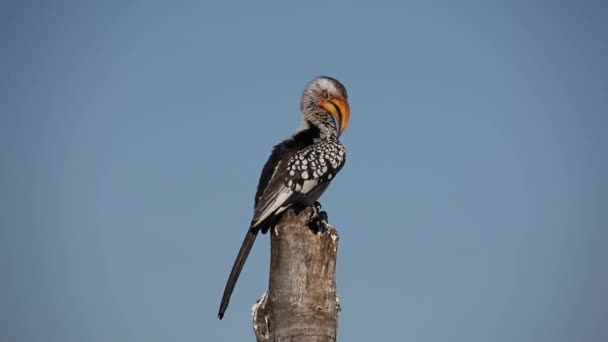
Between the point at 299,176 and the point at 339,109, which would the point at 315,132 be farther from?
the point at 299,176

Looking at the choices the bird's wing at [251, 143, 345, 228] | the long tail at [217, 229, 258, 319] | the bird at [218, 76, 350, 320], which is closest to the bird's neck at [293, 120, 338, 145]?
the bird at [218, 76, 350, 320]

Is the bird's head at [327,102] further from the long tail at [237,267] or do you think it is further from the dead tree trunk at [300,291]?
the dead tree trunk at [300,291]

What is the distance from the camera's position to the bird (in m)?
8.76

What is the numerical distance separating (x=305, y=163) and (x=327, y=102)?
1434 millimetres

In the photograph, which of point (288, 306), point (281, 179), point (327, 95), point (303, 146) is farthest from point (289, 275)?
point (327, 95)

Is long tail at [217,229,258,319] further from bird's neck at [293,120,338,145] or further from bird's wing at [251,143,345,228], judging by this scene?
bird's neck at [293,120,338,145]

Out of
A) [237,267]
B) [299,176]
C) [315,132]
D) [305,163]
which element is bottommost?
[237,267]

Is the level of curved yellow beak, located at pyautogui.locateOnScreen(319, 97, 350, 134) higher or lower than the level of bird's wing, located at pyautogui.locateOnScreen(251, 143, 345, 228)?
higher

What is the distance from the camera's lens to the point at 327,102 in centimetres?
1089

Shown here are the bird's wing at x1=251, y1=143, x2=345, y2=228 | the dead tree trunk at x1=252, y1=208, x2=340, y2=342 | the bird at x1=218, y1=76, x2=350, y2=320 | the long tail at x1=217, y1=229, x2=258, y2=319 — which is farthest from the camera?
the bird's wing at x1=251, y1=143, x2=345, y2=228

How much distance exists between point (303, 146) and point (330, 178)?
1.72 feet

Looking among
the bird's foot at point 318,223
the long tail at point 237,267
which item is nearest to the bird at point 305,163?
the long tail at point 237,267

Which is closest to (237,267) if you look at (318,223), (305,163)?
(318,223)

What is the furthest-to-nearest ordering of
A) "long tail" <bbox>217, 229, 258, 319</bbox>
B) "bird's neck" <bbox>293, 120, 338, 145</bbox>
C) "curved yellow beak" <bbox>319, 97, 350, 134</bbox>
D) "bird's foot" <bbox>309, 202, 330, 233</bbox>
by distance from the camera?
"curved yellow beak" <bbox>319, 97, 350, 134</bbox>, "bird's neck" <bbox>293, 120, 338, 145</bbox>, "long tail" <bbox>217, 229, 258, 319</bbox>, "bird's foot" <bbox>309, 202, 330, 233</bbox>
